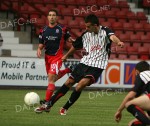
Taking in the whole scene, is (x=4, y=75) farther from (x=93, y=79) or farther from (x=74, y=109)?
(x=93, y=79)

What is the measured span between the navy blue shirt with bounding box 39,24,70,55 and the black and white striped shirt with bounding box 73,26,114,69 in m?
1.47

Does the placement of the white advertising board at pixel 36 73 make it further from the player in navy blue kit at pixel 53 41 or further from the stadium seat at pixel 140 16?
the player in navy blue kit at pixel 53 41

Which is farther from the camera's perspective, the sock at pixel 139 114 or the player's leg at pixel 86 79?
the player's leg at pixel 86 79

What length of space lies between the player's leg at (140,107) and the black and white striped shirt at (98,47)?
11.3ft

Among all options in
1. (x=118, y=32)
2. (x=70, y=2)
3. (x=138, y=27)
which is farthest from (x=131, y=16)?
(x=70, y=2)

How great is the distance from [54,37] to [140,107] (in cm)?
523

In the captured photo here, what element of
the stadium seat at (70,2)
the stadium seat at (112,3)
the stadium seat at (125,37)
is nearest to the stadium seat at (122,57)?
the stadium seat at (125,37)

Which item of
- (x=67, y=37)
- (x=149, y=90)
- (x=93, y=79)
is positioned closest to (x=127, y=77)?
(x=67, y=37)

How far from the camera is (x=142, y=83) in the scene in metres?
8.07

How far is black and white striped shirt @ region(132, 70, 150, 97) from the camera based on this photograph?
8.02 m

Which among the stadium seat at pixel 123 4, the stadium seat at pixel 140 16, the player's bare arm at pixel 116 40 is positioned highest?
the stadium seat at pixel 123 4

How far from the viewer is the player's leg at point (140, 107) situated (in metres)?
7.96

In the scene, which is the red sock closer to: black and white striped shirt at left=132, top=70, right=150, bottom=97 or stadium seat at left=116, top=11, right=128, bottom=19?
black and white striped shirt at left=132, top=70, right=150, bottom=97

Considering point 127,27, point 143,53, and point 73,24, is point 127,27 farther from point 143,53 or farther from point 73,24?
point 73,24
